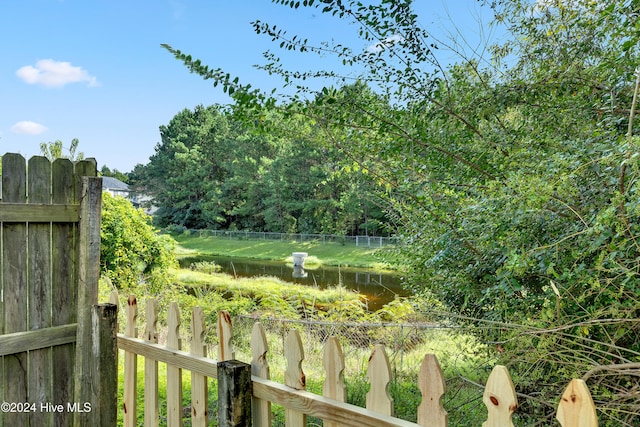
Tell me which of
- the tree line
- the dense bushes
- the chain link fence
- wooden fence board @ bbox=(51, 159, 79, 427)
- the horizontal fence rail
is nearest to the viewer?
wooden fence board @ bbox=(51, 159, 79, 427)

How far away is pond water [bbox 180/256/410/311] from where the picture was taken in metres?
10.3

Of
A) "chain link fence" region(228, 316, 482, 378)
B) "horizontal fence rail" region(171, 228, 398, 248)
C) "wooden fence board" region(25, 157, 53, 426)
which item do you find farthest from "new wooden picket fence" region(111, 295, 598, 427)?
"horizontal fence rail" region(171, 228, 398, 248)

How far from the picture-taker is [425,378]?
3.02 ft

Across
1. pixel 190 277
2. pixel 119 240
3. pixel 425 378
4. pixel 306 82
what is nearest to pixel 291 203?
pixel 190 277

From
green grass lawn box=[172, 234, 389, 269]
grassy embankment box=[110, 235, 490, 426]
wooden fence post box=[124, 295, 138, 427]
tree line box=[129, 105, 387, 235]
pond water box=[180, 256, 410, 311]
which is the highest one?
tree line box=[129, 105, 387, 235]

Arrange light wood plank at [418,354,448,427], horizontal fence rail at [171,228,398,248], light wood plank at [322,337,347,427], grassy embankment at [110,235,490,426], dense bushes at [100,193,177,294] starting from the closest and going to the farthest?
light wood plank at [418,354,448,427], light wood plank at [322,337,347,427], grassy embankment at [110,235,490,426], dense bushes at [100,193,177,294], horizontal fence rail at [171,228,398,248]

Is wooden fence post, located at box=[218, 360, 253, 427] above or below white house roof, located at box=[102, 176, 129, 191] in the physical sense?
below

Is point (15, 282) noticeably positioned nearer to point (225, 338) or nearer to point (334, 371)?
point (225, 338)

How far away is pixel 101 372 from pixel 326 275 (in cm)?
1258

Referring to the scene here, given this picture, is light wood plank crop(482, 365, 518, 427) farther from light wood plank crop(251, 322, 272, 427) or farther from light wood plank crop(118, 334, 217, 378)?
light wood plank crop(118, 334, 217, 378)

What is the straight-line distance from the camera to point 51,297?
Result: 1.65 m

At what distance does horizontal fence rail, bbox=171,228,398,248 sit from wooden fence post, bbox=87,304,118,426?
48.7 feet

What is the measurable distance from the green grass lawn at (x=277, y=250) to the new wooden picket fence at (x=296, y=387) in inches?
514

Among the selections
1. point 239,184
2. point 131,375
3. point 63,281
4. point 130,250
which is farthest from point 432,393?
point 239,184
